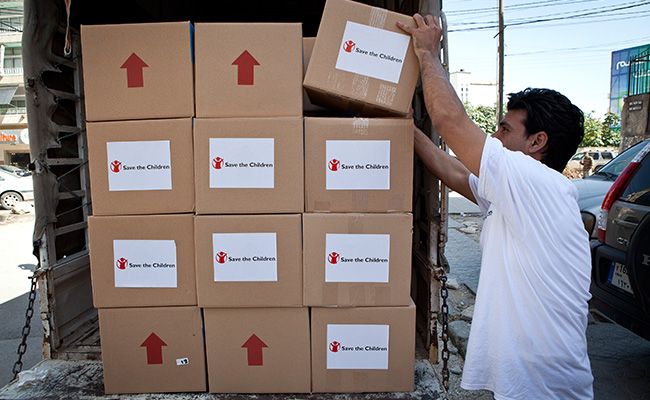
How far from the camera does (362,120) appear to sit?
177 cm

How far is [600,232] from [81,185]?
403 cm

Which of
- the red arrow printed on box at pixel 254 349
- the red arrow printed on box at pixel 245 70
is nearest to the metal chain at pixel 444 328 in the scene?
the red arrow printed on box at pixel 254 349

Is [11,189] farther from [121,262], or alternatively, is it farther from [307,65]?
[307,65]

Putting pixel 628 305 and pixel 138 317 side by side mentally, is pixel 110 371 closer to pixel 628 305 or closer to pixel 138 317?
pixel 138 317

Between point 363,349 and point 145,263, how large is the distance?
1111mm

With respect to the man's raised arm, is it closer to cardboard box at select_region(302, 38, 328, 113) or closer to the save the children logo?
cardboard box at select_region(302, 38, 328, 113)

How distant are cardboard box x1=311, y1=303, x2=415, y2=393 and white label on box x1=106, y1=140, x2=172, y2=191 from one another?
0.96 metres

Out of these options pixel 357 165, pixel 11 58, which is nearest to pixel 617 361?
pixel 357 165

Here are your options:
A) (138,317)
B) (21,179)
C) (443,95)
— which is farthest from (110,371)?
(21,179)

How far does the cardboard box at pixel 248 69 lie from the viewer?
1.75m

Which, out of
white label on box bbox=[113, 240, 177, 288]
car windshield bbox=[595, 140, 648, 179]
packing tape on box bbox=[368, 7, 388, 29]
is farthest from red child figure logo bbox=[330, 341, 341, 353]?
car windshield bbox=[595, 140, 648, 179]

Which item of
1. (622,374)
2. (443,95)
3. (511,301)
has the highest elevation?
(443,95)

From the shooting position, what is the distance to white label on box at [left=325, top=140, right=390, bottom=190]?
5.80ft

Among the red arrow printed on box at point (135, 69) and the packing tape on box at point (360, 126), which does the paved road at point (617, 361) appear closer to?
the packing tape on box at point (360, 126)
